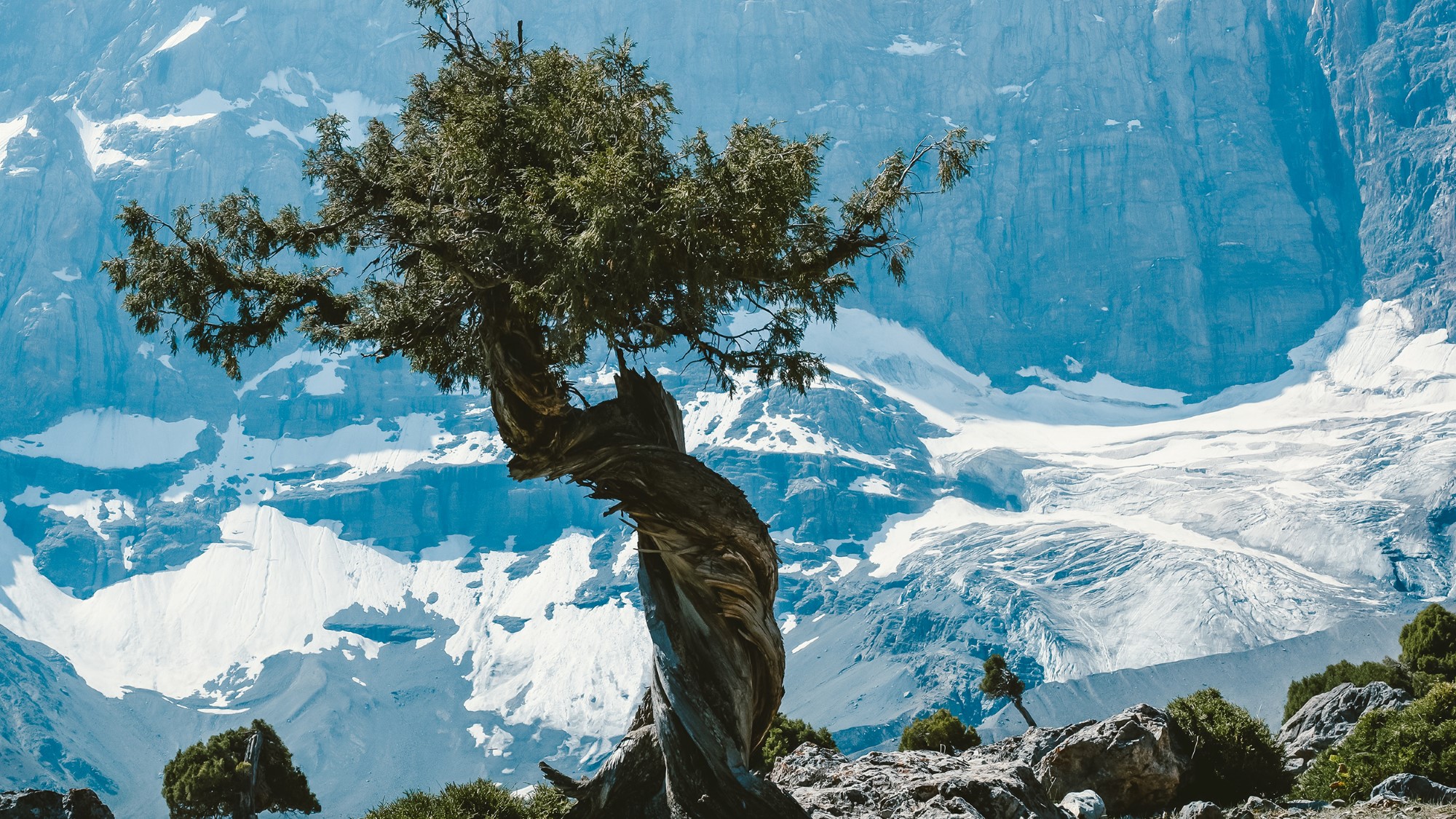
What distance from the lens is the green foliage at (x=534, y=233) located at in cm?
1439

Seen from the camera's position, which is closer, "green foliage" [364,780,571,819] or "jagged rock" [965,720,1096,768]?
"green foliage" [364,780,571,819]

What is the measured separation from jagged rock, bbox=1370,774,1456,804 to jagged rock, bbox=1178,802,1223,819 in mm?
1945

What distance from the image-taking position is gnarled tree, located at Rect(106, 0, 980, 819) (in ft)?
47.8

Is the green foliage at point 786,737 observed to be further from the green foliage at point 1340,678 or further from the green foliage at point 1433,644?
the green foliage at point 1433,644

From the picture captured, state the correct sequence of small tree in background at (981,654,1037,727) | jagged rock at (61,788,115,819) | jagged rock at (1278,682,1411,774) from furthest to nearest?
small tree in background at (981,654,1037,727)
jagged rock at (1278,682,1411,774)
jagged rock at (61,788,115,819)

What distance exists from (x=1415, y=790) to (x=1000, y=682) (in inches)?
1693

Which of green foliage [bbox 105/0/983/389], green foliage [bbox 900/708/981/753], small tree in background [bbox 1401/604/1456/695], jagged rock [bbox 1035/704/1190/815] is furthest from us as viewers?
green foliage [bbox 900/708/981/753]

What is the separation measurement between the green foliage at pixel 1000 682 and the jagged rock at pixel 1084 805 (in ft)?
133

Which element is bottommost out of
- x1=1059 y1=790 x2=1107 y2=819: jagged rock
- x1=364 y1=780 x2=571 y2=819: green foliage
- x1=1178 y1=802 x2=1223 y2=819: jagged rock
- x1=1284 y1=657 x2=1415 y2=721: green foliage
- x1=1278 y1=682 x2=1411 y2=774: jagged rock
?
x1=1284 y1=657 x2=1415 y2=721: green foliage

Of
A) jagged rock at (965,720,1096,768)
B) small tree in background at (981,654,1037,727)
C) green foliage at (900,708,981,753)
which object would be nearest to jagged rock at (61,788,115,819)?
jagged rock at (965,720,1096,768)

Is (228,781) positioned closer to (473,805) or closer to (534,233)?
(473,805)

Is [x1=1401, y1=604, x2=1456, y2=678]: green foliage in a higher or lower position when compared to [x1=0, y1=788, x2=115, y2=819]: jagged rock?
lower

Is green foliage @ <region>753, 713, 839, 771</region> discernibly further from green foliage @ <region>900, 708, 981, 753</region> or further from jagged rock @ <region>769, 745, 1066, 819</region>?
jagged rock @ <region>769, 745, 1066, 819</region>

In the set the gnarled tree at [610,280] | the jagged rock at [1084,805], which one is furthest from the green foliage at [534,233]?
the jagged rock at [1084,805]
